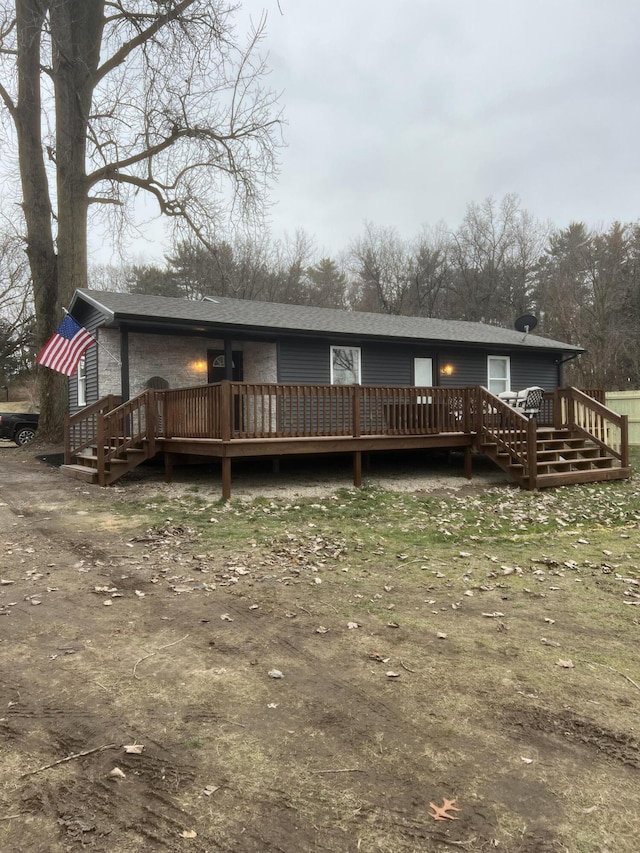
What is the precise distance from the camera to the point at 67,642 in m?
3.72

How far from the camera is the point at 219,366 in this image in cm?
1414

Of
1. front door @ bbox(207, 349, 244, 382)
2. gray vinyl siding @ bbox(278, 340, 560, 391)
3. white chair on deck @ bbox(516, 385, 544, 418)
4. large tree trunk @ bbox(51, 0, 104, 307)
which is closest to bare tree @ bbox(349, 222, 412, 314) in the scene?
gray vinyl siding @ bbox(278, 340, 560, 391)

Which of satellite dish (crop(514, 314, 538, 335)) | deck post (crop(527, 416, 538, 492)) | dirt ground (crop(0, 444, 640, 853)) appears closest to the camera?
dirt ground (crop(0, 444, 640, 853))

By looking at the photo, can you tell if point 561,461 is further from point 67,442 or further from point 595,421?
point 67,442

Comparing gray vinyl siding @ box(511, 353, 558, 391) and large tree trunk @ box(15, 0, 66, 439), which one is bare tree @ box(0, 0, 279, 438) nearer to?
large tree trunk @ box(15, 0, 66, 439)

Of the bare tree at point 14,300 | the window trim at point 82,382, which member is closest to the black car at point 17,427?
the window trim at point 82,382

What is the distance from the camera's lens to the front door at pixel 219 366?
1390 centimetres

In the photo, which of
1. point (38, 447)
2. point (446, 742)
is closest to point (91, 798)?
point (446, 742)

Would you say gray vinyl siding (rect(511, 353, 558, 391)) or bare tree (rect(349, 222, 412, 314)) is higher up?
bare tree (rect(349, 222, 412, 314))

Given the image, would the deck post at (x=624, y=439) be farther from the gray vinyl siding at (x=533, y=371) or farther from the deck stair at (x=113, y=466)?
the deck stair at (x=113, y=466)

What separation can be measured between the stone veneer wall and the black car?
811cm

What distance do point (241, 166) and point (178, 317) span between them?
8.43m

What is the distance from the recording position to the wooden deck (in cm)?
973

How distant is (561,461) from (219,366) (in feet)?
26.6
